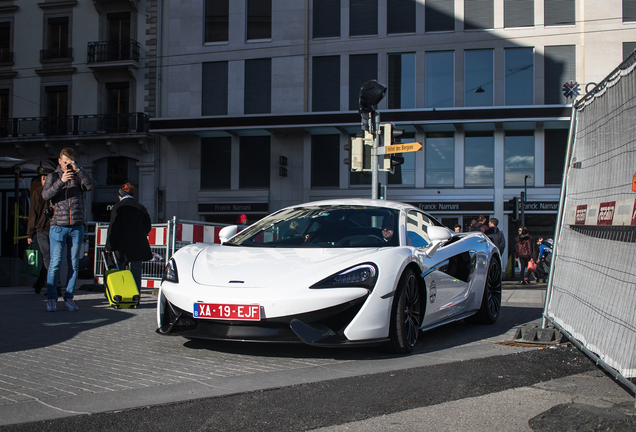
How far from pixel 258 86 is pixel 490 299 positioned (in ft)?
72.4

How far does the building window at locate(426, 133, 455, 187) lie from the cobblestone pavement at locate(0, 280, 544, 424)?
1953cm

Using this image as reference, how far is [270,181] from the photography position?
89.7ft

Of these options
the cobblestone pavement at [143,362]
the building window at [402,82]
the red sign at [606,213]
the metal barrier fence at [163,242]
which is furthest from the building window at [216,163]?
the red sign at [606,213]

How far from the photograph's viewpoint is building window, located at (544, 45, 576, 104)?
25.0 metres

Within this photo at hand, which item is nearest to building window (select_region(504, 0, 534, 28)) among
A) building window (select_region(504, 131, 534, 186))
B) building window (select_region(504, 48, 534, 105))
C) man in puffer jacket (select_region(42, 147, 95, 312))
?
building window (select_region(504, 48, 534, 105))

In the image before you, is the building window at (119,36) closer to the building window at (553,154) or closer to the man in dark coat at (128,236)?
Result: the building window at (553,154)

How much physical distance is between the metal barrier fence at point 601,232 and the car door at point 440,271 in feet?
2.61

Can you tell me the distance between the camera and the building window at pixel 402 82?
1032 inches

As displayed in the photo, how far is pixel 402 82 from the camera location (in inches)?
1035

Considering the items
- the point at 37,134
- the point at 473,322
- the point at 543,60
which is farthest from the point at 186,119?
the point at 473,322

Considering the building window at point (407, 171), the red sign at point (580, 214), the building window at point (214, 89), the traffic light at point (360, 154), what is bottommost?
the red sign at point (580, 214)

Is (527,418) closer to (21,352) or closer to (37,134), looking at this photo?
(21,352)

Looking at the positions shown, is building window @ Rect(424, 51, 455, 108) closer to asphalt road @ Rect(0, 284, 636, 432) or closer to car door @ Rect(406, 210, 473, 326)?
car door @ Rect(406, 210, 473, 326)

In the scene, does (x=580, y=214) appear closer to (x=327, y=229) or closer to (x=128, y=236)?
(x=327, y=229)
